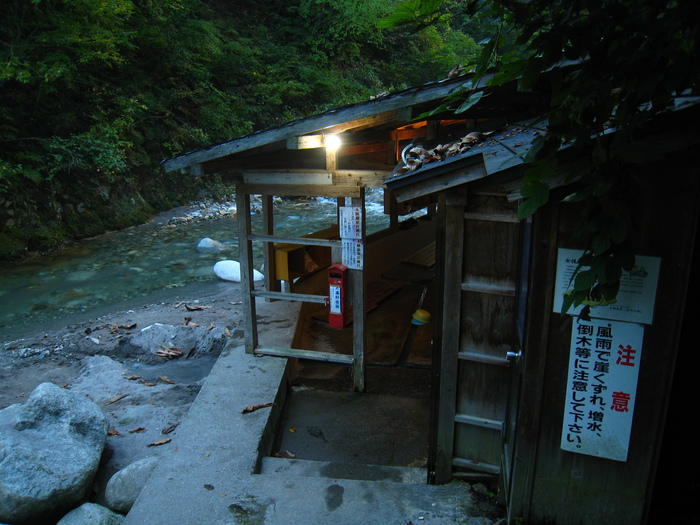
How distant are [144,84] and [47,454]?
18.5 m

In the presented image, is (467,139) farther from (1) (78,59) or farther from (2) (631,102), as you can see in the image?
(1) (78,59)

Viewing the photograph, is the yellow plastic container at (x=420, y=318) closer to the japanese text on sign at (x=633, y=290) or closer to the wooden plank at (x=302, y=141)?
the wooden plank at (x=302, y=141)

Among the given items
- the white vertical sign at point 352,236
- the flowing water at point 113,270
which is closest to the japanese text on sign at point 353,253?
the white vertical sign at point 352,236

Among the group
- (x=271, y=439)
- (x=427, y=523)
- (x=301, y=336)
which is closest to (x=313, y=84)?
(x=301, y=336)

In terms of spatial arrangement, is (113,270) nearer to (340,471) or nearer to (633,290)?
(340,471)

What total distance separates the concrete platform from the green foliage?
2651mm

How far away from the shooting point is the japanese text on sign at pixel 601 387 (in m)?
3.49

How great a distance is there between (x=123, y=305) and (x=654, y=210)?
11479mm

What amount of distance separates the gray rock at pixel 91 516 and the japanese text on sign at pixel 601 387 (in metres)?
4.08

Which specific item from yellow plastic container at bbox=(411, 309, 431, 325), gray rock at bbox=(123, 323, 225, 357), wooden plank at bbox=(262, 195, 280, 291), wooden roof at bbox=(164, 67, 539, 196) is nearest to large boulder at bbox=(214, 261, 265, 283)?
gray rock at bbox=(123, 323, 225, 357)

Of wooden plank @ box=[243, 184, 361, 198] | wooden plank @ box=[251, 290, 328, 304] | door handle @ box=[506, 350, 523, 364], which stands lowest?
wooden plank @ box=[251, 290, 328, 304]

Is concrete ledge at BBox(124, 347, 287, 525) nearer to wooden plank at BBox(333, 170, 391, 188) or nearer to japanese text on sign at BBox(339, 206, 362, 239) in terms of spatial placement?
japanese text on sign at BBox(339, 206, 362, 239)

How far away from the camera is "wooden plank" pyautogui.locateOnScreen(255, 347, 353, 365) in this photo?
706 cm

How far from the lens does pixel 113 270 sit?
1423 cm
